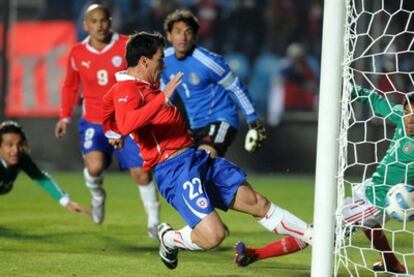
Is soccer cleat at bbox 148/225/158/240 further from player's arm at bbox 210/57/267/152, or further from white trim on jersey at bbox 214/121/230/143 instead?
player's arm at bbox 210/57/267/152

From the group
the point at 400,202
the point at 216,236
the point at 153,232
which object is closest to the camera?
the point at 216,236

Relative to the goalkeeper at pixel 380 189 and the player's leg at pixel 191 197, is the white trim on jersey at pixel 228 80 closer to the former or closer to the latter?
the goalkeeper at pixel 380 189

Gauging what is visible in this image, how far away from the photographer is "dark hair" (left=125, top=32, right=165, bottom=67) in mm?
6348

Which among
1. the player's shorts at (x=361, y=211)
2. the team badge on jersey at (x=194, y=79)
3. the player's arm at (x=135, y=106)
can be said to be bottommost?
the player's shorts at (x=361, y=211)

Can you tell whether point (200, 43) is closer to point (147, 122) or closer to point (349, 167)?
point (349, 167)

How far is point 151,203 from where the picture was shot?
8.77m

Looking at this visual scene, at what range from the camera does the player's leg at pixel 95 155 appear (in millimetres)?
9047

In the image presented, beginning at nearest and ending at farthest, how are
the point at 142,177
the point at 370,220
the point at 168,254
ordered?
the point at 168,254 → the point at 370,220 → the point at 142,177

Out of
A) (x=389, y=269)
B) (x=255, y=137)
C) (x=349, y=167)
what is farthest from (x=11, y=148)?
(x=389, y=269)

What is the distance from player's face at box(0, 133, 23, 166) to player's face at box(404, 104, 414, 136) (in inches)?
130

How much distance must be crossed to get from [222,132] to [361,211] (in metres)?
2.16

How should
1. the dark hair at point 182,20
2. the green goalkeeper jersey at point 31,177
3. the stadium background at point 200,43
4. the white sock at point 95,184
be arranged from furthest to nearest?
the stadium background at point 200,43, the white sock at point 95,184, the dark hair at point 182,20, the green goalkeeper jersey at point 31,177

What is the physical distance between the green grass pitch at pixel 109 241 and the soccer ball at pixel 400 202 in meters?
0.72

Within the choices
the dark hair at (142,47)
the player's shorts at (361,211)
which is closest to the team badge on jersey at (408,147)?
the player's shorts at (361,211)
